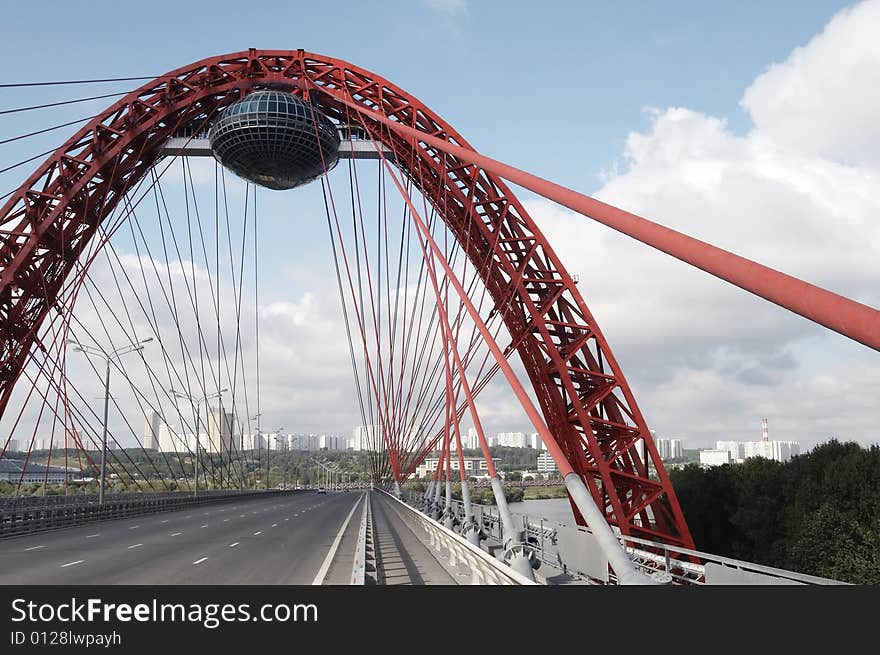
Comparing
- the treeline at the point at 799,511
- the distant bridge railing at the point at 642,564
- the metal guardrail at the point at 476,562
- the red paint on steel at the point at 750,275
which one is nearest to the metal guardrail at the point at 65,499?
the metal guardrail at the point at 476,562

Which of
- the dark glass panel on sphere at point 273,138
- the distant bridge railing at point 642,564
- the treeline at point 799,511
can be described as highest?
the dark glass panel on sphere at point 273,138

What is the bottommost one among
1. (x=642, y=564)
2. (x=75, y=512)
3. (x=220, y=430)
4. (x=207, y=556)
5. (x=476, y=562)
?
(x=75, y=512)

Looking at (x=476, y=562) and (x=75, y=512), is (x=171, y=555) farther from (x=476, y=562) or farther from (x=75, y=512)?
(x=75, y=512)

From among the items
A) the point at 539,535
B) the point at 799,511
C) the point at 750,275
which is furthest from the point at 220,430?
the point at 750,275

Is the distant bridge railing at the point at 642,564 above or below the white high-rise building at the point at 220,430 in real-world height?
below

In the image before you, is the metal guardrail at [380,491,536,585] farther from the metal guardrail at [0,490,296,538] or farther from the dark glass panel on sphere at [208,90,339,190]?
the dark glass panel on sphere at [208,90,339,190]

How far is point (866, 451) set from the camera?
103ft

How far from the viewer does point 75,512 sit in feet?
127

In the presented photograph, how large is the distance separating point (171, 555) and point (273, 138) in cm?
2217

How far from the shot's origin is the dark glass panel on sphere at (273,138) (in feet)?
119

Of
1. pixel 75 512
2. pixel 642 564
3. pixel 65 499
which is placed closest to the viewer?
pixel 642 564

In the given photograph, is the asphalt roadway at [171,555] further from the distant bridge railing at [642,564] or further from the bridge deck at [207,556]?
the distant bridge railing at [642,564]

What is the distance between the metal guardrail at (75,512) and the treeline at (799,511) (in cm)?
3301

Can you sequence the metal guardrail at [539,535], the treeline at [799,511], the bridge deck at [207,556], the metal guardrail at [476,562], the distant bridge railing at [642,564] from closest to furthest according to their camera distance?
the distant bridge railing at [642,564]
the metal guardrail at [476,562]
the bridge deck at [207,556]
the metal guardrail at [539,535]
the treeline at [799,511]
